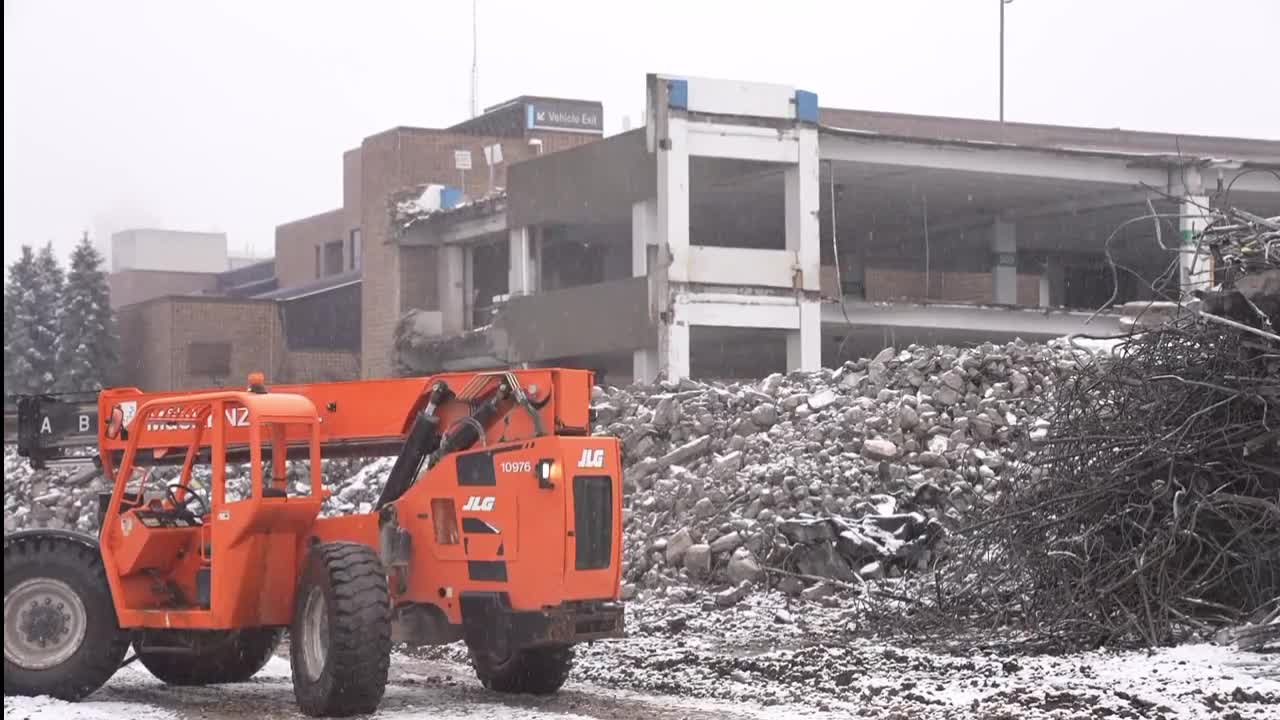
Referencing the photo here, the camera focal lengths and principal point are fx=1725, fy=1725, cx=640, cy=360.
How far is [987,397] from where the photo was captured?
19.5m

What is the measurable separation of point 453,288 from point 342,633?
36112 millimetres

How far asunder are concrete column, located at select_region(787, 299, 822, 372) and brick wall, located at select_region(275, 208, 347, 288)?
37225 mm

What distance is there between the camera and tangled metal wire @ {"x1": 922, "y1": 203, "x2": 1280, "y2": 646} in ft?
42.4

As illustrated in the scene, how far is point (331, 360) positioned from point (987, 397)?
38.7m

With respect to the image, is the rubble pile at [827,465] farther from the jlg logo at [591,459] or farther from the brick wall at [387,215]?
the brick wall at [387,215]

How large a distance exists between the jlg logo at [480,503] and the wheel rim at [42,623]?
2.90 metres

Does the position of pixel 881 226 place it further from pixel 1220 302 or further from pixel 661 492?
pixel 1220 302

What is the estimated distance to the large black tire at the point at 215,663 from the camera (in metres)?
12.9

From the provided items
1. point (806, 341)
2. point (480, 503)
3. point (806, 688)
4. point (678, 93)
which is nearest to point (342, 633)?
point (480, 503)

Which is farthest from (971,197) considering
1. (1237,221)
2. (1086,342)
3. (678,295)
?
(1237,221)

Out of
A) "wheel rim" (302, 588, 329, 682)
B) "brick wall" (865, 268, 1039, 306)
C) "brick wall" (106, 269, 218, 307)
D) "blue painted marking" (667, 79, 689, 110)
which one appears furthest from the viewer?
"brick wall" (106, 269, 218, 307)

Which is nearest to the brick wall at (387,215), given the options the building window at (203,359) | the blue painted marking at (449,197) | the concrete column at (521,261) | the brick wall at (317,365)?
the blue painted marking at (449,197)

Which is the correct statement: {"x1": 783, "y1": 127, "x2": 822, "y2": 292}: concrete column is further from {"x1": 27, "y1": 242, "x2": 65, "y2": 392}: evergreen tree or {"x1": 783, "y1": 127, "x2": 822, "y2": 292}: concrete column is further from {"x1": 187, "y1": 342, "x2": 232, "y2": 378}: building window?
{"x1": 27, "y1": 242, "x2": 65, "y2": 392}: evergreen tree

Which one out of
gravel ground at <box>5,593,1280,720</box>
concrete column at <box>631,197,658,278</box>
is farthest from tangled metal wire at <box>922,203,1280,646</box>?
concrete column at <box>631,197,658,278</box>
